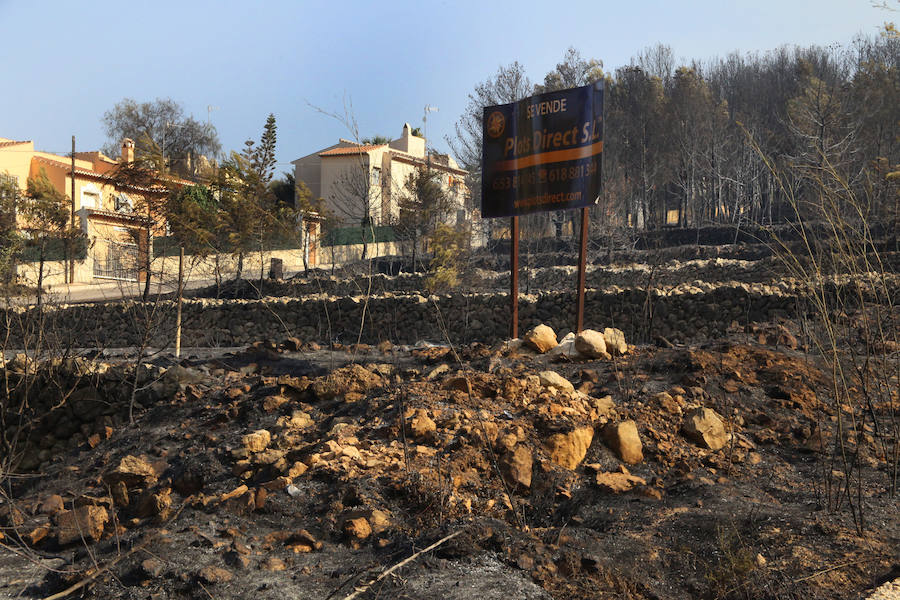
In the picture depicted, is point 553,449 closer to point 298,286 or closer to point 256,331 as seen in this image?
point 256,331

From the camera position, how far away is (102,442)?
7.34 meters

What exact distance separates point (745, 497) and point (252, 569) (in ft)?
10.1

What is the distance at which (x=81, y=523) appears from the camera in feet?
15.5

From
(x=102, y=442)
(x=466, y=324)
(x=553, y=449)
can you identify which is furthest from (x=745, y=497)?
(x=466, y=324)

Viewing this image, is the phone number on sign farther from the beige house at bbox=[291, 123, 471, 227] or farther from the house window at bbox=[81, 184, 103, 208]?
the house window at bbox=[81, 184, 103, 208]

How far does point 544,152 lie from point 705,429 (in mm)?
4843

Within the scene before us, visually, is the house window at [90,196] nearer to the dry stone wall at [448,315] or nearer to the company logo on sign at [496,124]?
the dry stone wall at [448,315]

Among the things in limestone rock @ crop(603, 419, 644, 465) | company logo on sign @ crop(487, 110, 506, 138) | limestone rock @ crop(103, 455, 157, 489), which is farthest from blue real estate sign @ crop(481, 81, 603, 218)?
limestone rock @ crop(103, 455, 157, 489)

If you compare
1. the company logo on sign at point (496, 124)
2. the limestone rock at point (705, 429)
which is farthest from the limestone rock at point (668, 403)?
the company logo on sign at point (496, 124)

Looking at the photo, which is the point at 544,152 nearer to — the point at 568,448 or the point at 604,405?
the point at 604,405

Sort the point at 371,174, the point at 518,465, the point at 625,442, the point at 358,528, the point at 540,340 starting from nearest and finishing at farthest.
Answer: the point at 358,528 → the point at 518,465 → the point at 625,442 → the point at 540,340 → the point at 371,174

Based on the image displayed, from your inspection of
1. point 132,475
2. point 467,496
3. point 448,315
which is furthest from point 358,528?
point 448,315

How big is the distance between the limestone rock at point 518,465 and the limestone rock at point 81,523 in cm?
263

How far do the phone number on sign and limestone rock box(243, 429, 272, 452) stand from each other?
5.41m
